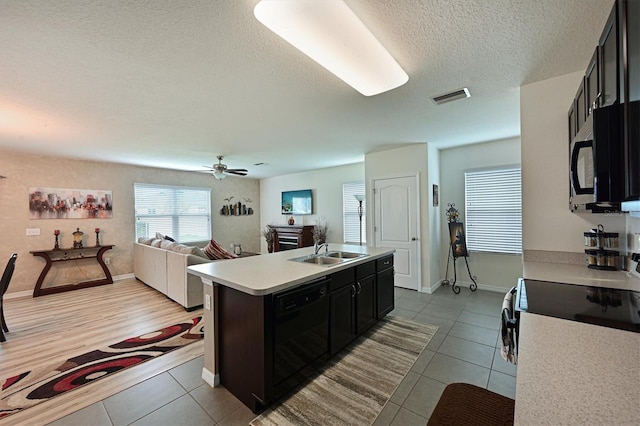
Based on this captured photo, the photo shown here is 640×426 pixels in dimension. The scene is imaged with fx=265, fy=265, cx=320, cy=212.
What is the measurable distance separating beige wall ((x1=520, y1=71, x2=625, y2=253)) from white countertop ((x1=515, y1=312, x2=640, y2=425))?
152 cm

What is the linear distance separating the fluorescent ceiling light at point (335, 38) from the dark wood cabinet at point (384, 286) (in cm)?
196

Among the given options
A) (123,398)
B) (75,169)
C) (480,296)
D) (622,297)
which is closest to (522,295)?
(622,297)

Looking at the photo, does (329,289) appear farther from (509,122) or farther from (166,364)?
(509,122)

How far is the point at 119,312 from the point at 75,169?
3268mm

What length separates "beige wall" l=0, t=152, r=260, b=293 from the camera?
15.0ft

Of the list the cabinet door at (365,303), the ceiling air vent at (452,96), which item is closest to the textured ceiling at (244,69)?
the ceiling air vent at (452,96)

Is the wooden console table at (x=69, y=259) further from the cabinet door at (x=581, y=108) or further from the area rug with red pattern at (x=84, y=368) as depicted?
the cabinet door at (x=581, y=108)

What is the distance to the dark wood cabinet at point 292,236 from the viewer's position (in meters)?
6.65

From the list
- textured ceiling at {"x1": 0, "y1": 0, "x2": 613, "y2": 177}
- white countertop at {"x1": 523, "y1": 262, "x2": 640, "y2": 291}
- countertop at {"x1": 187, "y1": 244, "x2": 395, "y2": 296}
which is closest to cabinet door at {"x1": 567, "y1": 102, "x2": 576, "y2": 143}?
textured ceiling at {"x1": 0, "y1": 0, "x2": 613, "y2": 177}

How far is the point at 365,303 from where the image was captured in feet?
9.41

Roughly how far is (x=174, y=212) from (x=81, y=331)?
12.3 ft

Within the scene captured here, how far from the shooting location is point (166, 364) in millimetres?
2463

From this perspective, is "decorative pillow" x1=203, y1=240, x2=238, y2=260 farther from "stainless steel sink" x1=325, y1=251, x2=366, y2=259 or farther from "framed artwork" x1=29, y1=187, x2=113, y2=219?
"framed artwork" x1=29, y1=187, x2=113, y2=219

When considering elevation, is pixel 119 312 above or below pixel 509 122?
below
